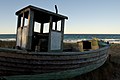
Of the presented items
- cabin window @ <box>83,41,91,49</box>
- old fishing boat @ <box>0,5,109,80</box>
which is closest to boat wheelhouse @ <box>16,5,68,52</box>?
old fishing boat @ <box>0,5,109,80</box>

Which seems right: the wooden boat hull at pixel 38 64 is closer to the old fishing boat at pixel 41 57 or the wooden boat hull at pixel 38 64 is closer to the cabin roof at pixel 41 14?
the old fishing boat at pixel 41 57

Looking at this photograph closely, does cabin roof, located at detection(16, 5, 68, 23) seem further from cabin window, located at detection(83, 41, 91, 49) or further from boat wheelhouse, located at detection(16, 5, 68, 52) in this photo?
cabin window, located at detection(83, 41, 91, 49)

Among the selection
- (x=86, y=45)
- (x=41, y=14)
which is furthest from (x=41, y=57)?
(x=86, y=45)

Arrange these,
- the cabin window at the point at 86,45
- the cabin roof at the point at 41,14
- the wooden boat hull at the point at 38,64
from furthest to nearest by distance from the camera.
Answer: the cabin window at the point at 86,45
the cabin roof at the point at 41,14
the wooden boat hull at the point at 38,64

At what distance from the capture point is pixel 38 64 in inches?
293

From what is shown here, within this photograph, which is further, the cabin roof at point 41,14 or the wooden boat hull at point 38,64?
the cabin roof at point 41,14

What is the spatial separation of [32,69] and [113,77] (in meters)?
5.20

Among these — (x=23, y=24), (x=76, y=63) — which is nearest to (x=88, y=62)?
(x=76, y=63)

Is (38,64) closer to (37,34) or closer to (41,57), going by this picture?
(41,57)

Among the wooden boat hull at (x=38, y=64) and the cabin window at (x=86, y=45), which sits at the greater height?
the cabin window at (x=86, y=45)

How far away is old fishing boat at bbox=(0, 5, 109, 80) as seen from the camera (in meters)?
7.18

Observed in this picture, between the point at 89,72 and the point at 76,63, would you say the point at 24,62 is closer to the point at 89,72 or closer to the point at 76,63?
the point at 76,63

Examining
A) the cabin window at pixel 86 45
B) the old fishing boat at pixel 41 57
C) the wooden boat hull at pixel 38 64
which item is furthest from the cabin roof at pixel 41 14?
the cabin window at pixel 86 45

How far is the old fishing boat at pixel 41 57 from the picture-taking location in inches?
283
